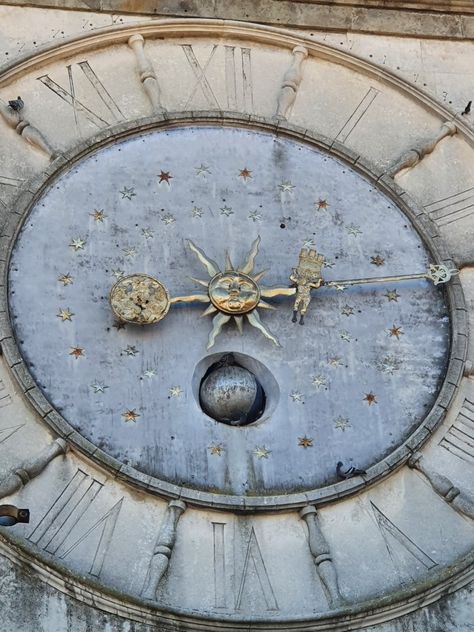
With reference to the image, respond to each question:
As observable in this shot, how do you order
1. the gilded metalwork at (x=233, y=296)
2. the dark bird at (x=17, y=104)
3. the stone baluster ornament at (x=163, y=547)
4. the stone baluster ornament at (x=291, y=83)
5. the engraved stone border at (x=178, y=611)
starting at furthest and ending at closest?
the stone baluster ornament at (x=291, y=83) → the dark bird at (x=17, y=104) → the gilded metalwork at (x=233, y=296) → the stone baluster ornament at (x=163, y=547) → the engraved stone border at (x=178, y=611)

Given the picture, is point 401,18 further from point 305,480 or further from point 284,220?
point 305,480

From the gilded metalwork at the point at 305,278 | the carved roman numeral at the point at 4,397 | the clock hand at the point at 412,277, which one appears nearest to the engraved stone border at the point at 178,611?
the carved roman numeral at the point at 4,397

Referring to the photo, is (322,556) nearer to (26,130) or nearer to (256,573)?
(256,573)

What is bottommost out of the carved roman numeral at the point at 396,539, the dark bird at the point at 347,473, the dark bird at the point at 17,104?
the carved roman numeral at the point at 396,539

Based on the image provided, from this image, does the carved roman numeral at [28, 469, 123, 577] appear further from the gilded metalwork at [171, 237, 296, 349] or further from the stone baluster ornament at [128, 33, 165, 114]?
the stone baluster ornament at [128, 33, 165, 114]

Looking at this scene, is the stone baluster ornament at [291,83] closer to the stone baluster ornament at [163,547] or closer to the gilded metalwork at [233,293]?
the gilded metalwork at [233,293]

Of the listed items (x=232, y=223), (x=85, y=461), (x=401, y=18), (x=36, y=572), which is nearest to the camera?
(x=36, y=572)

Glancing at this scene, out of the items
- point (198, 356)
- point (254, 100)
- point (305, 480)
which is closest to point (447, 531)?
point (305, 480)
